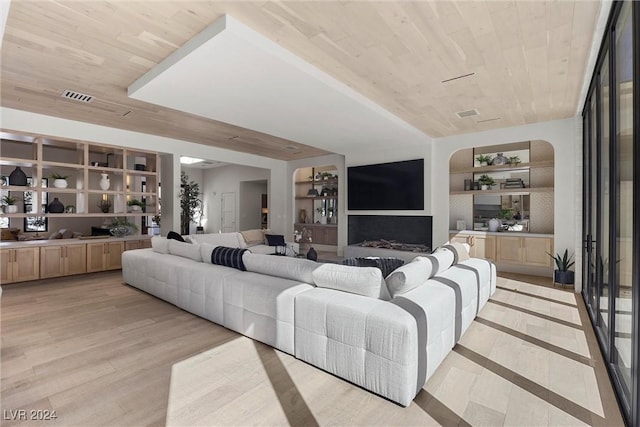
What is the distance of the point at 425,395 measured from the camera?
1.99 meters

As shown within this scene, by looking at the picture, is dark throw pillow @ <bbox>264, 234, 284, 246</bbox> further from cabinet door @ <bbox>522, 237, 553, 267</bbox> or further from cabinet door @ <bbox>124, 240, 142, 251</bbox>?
cabinet door @ <bbox>522, 237, 553, 267</bbox>

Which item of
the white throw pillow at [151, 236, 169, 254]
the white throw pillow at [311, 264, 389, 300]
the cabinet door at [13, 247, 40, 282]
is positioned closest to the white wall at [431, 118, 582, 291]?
the white throw pillow at [311, 264, 389, 300]

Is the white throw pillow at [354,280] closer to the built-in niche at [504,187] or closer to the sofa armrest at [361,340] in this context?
the sofa armrest at [361,340]

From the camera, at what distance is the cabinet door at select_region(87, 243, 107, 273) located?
5.62 metres

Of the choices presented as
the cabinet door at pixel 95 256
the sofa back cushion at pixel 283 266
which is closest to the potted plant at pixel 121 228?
the cabinet door at pixel 95 256

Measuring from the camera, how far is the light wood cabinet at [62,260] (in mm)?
5145

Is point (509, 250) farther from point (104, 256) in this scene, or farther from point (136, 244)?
point (104, 256)

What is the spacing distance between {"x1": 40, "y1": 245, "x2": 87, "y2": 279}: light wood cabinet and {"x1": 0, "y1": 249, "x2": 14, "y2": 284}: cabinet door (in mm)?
364

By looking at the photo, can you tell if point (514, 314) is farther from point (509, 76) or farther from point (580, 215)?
point (509, 76)

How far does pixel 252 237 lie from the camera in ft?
24.0

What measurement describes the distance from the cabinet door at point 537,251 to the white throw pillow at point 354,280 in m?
4.40

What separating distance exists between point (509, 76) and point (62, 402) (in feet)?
15.8

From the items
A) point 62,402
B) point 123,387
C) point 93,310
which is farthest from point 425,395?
point 93,310

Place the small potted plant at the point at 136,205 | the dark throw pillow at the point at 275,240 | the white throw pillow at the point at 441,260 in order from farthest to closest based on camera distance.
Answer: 1. the dark throw pillow at the point at 275,240
2. the small potted plant at the point at 136,205
3. the white throw pillow at the point at 441,260
